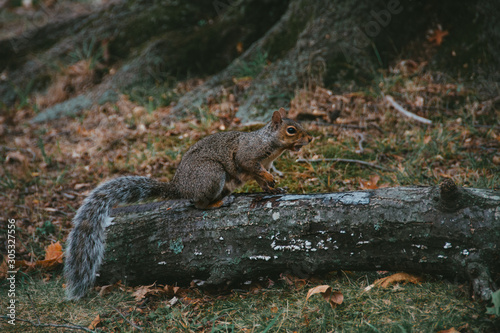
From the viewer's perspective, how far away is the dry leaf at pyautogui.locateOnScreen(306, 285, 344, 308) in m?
2.28

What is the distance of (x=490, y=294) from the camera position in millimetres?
1993

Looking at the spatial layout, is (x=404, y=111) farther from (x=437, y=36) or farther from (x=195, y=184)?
(x=195, y=184)

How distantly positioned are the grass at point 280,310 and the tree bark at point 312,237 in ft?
0.37

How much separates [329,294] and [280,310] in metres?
0.30

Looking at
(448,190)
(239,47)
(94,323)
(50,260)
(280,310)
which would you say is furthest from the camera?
(239,47)

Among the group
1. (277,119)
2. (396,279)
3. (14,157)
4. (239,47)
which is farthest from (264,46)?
(396,279)

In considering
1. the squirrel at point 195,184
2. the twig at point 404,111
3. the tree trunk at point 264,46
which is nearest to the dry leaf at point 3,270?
the squirrel at point 195,184

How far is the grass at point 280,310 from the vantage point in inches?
80.9

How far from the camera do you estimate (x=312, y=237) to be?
8.04ft

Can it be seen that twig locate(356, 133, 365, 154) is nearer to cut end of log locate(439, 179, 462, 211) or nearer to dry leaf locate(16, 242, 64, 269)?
cut end of log locate(439, 179, 462, 211)

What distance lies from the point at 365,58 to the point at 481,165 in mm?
2026

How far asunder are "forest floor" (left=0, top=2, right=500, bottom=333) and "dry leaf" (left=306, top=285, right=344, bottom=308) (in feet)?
0.13

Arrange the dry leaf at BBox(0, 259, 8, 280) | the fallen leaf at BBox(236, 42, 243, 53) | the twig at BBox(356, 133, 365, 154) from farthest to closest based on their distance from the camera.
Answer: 1. the fallen leaf at BBox(236, 42, 243, 53)
2. the twig at BBox(356, 133, 365, 154)
3. the dry leaf at BBox(0, 259, 8, 280)

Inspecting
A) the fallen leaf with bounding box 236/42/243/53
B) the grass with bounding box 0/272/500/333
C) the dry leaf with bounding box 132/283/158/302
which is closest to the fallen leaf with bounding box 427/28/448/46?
the fallen leaf with bounding box 236/42/243/53
